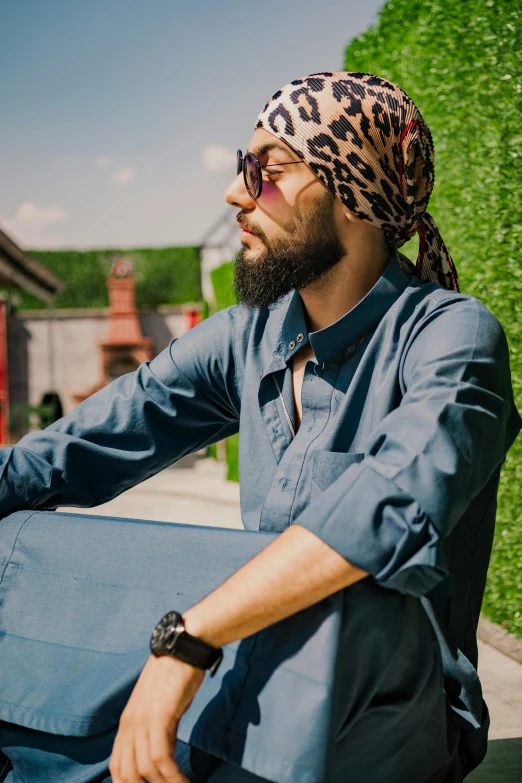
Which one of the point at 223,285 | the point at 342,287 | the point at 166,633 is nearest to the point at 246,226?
the point at 342,287

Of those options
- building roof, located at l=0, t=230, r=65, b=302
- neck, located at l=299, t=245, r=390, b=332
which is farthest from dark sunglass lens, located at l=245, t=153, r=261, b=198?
building roof, located at l=0, t=230, r=65, b=302

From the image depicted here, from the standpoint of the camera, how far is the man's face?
1916 millimetres

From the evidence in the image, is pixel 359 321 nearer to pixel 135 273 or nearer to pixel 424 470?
pixel 424 470

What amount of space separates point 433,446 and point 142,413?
96 centimetres

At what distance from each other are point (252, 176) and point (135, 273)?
98.0 feet

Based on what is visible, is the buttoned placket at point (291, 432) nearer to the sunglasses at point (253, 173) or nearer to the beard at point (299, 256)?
the beard at point (299, 256)

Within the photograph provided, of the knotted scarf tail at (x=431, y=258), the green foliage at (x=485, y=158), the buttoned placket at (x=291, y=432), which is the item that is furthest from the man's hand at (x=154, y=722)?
the green foliage at (x=485, y=158)

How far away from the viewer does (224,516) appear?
25.6 feet

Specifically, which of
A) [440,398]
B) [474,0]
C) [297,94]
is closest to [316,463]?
[440,398]

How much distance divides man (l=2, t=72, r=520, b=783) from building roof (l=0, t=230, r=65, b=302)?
33.8 feet

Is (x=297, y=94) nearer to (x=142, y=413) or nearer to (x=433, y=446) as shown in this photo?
(x=142, y=413)

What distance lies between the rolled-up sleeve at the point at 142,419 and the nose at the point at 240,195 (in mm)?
312

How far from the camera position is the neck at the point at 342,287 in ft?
6.38

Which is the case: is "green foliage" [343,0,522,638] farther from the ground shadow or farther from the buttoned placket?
the buttoned placket
